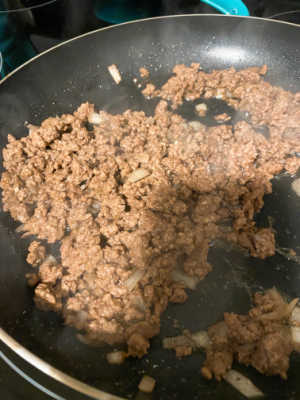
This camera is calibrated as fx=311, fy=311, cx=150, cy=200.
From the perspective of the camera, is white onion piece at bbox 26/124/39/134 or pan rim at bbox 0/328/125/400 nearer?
pan rim at bbox 0/328/125/400

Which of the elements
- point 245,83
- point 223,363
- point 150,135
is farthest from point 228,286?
point 245,83

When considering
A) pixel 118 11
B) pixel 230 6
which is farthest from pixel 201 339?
pixel 118 11

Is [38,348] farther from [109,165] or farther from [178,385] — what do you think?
[109,165]

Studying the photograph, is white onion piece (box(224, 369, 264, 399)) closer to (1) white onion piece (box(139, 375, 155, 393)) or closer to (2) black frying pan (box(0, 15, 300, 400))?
(2) black frying pan (box(0, 15, 300, 400))

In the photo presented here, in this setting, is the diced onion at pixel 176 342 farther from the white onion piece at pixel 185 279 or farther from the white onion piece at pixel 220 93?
the white onion piece at pixel 220 93

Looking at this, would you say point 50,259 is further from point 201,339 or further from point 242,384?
point 242,384

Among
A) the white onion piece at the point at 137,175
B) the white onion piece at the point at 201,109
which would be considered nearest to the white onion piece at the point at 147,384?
the white onion piece at the point at 137,175

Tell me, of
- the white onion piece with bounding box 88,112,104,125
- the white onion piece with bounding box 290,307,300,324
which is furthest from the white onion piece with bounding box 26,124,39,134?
the white onion piece with bounding box 290,307,300,324

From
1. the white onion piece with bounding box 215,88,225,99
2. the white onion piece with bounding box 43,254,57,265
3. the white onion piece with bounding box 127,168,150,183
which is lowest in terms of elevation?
the white onion piece with bounding box 43,254,57,265
